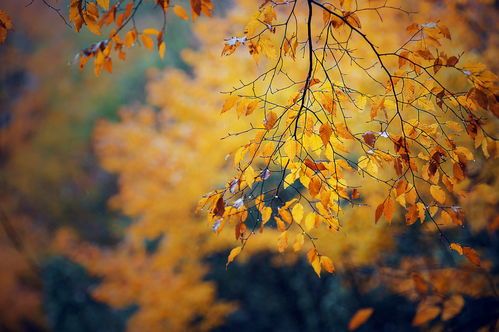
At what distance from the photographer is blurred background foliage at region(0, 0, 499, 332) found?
164 inches

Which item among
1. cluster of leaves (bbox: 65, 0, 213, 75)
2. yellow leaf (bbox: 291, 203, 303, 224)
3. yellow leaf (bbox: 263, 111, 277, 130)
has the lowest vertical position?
yellow leaf (bbox: 291, 203, 303, 224)

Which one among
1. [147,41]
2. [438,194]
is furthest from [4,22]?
[438,194]

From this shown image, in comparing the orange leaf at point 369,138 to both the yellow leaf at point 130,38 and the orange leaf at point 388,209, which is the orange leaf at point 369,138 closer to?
the orange leaf at point 388,209

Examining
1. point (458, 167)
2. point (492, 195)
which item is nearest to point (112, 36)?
point (458, 167)

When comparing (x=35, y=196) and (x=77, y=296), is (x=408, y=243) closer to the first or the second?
(x=77, y=296)

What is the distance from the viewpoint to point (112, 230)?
11.6m

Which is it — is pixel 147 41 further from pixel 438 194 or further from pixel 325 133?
pixel 438 194

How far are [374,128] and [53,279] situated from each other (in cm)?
857

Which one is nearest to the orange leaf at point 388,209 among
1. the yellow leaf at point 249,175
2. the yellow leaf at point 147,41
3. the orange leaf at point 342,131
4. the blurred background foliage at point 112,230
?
the orange leaf at point 342,131

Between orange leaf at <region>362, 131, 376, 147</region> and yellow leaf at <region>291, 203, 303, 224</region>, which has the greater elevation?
orange leaf at <region>362, 131, 376, 147</region>

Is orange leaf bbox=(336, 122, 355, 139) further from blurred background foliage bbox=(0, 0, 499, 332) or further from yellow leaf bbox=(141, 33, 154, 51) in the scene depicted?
blurred background foliage bbox=(0, 0, 499, 332)

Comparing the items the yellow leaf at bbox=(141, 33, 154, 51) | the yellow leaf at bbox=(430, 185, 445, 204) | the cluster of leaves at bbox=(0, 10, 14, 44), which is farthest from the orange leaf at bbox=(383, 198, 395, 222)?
the cluster of leaves at bbox=(0, 10, 14, 44)

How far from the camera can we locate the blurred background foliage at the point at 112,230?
4.17 meters

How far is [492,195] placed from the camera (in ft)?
10.5
